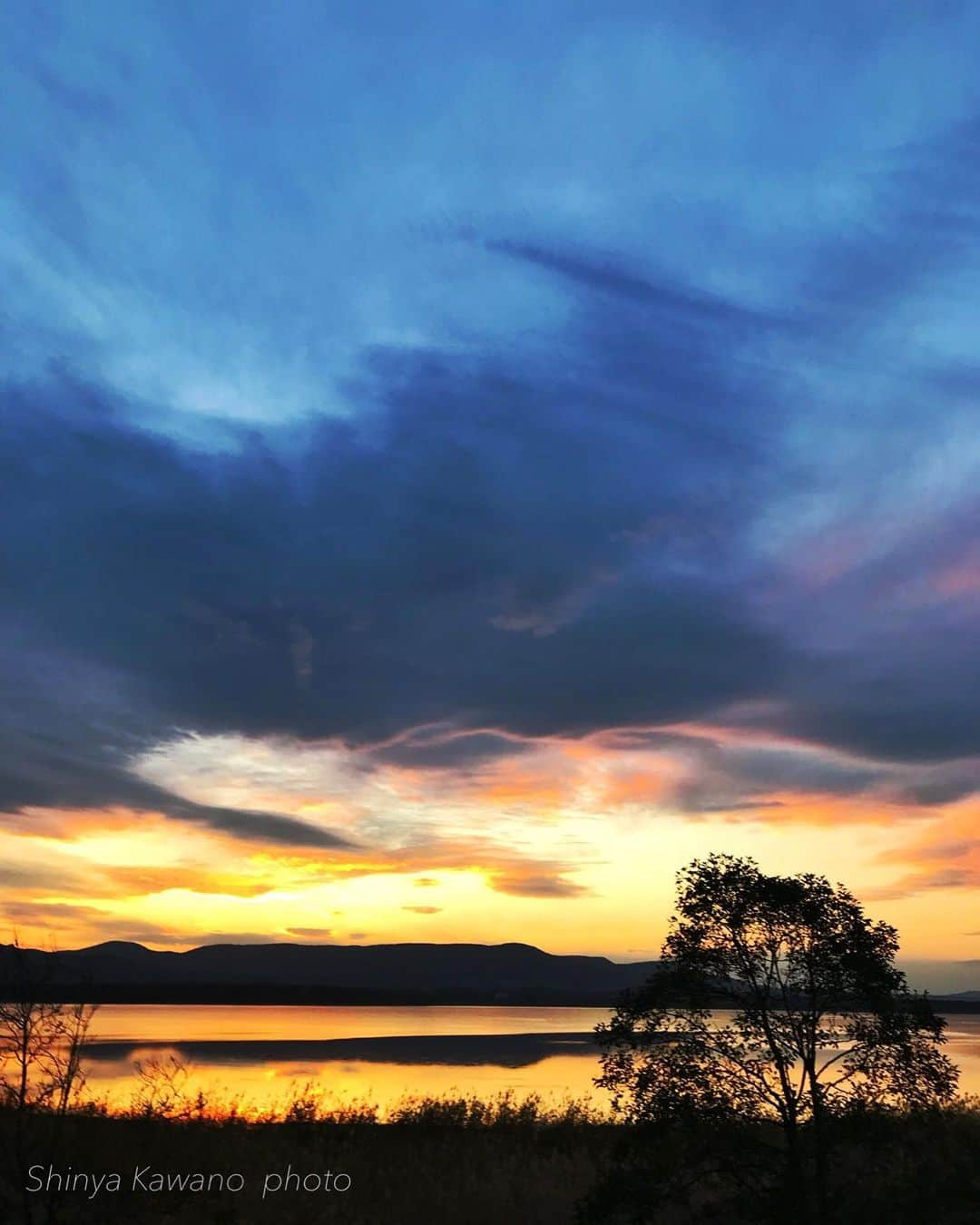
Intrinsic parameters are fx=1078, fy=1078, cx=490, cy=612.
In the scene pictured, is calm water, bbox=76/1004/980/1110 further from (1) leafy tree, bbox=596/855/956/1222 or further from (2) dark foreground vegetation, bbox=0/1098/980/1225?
(1) leafy tree, bbox=596/855/956/1222

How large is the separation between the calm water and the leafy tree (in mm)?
24915

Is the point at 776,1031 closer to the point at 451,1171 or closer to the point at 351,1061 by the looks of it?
the point at 451,1171

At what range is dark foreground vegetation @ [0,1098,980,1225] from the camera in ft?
57.6

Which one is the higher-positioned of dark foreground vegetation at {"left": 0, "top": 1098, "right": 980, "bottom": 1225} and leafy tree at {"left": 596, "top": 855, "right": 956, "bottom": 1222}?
leafy tree at {"left": 596, "top": 855, "right": 956, "bottom": 1222}

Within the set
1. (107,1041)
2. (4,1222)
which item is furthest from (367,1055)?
(4,1222)

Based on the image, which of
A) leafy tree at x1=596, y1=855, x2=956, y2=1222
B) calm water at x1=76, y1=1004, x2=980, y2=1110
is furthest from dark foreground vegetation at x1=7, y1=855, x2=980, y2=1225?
calm water at x1=76, y1=1004, x2=980, y2=1110

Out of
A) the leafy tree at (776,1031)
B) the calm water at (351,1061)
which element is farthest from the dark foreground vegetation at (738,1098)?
the calm water at (351,1061)

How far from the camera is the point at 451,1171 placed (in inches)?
1184

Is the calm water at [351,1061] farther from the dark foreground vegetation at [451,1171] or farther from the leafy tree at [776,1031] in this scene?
the leafy tree at [776,1031]

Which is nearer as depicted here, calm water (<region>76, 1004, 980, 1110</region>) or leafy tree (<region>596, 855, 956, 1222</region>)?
leafy tree (<region>596, 855, 956, 1222</region>)

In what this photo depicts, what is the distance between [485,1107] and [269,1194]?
58.7ft

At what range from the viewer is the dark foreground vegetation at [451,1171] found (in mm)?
17562

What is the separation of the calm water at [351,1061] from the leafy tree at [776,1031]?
24915 millimetres

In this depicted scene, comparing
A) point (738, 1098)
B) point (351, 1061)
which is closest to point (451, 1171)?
point (738, 1098)
